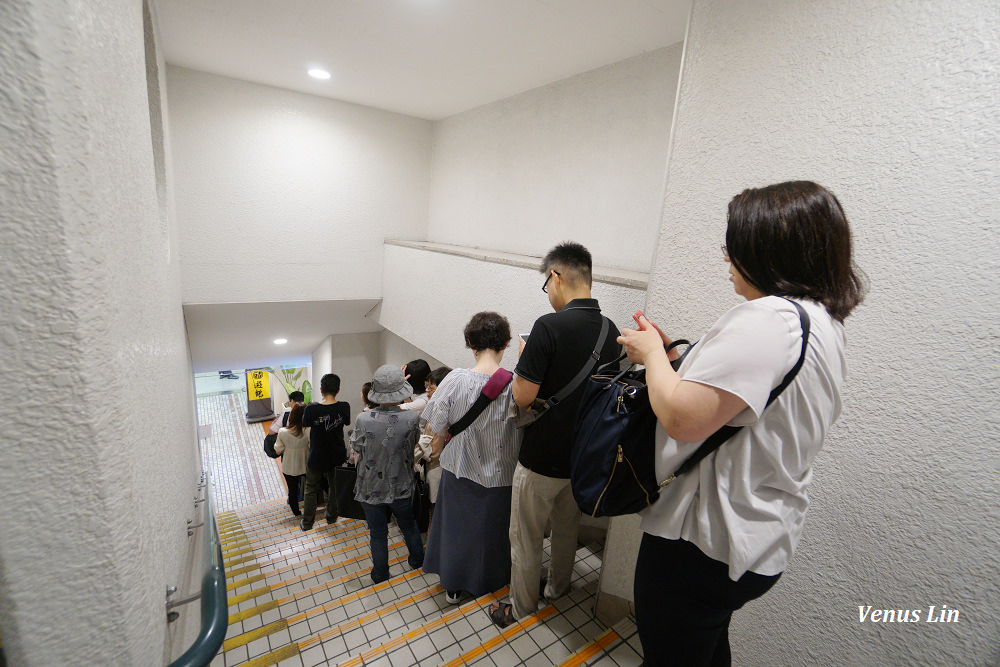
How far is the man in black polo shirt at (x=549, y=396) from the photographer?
5.37ft

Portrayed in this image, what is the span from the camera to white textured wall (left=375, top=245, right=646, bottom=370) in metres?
2.70

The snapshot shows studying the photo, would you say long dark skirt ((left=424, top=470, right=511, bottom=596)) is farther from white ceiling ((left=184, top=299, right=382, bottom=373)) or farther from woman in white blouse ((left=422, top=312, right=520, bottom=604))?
white ceiling ((left=184, top=299, right=382, bottom=373))

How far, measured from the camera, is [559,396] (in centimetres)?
169

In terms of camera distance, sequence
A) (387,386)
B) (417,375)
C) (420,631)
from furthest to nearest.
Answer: (417,375), (387,386), (420,631)

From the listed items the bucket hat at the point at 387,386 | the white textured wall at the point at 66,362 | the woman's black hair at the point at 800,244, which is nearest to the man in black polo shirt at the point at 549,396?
the woman's black hair at the point at 800,244

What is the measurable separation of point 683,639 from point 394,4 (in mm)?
3166

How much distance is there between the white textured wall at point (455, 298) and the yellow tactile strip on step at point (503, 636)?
4.47 ft

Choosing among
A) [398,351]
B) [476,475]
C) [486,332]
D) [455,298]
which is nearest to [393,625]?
[476,475]

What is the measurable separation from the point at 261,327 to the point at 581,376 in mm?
4984

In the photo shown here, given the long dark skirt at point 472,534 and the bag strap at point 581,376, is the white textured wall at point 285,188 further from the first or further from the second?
the bag strap at point 581,376

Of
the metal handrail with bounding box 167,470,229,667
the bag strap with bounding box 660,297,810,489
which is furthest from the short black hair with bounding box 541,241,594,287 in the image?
the metal handrail with bounding box 167,470,229,667

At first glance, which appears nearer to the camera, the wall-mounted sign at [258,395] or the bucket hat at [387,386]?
the bucket hat at [387,386]

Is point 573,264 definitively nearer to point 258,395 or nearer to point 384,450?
point 384,450

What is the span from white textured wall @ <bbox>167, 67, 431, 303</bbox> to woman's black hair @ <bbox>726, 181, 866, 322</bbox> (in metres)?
4.67
